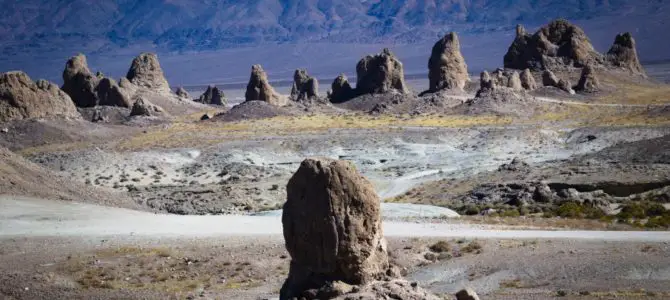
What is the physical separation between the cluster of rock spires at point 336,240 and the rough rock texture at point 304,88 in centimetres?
7878

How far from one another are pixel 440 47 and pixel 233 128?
20.4 metres

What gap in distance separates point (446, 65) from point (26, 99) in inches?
1356

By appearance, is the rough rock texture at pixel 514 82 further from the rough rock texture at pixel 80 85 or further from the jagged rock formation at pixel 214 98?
the jagged rock formation at pixel 214 98

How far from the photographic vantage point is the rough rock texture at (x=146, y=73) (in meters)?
108

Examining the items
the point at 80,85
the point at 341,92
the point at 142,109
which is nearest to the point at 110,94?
the point at 80,85

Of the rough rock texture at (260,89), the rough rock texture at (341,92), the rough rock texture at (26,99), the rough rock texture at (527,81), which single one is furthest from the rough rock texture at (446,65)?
the rough rock texture at (26,99)

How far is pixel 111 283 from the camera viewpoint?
25.5 metres

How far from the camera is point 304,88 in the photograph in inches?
4038

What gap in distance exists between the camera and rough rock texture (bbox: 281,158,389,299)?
752 inches

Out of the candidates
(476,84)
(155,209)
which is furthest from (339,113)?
(155,209)

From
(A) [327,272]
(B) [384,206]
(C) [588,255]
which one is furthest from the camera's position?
(B) [384,206]

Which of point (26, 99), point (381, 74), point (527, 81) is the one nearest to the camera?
point (26, 99)

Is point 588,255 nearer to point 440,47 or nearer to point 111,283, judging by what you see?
point 111,283

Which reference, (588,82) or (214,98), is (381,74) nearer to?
(588,82)
